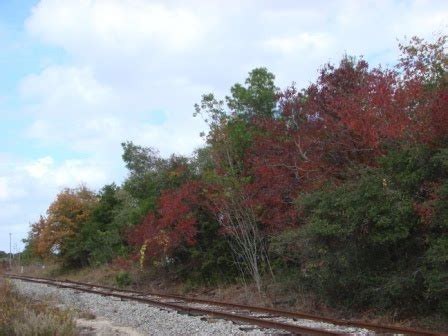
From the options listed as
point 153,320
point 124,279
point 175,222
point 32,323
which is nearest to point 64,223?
point 124,279

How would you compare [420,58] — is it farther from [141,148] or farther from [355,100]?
[141,148]

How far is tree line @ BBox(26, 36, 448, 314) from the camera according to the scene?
41.9 feet

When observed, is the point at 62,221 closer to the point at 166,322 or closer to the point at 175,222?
the point at 175,222

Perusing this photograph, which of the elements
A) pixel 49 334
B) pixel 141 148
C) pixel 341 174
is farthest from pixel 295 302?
pixel 141 148

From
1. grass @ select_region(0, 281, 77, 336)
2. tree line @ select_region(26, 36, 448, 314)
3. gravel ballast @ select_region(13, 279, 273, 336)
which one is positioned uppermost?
tree line @ select_region(26, 36, 448, 314)

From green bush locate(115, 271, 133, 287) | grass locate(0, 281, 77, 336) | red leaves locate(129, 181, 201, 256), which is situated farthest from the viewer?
green bush locate(115, 271, 133, 287)

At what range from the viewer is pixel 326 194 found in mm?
15164

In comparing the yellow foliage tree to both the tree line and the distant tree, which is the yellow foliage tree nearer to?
the distant tree

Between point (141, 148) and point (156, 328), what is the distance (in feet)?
127

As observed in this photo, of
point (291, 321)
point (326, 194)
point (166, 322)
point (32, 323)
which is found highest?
point (326, 194)

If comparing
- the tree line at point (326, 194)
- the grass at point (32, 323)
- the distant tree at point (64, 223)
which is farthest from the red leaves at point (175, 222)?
the distant tree at point (64, 223)

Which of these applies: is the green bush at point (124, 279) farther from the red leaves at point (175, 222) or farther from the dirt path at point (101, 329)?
the dirt path at point (101, 329)

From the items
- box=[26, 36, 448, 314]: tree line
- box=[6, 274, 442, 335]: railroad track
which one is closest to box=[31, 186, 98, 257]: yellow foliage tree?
box=[26, 36, 448, 314]: tree line

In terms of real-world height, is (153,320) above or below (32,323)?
below
